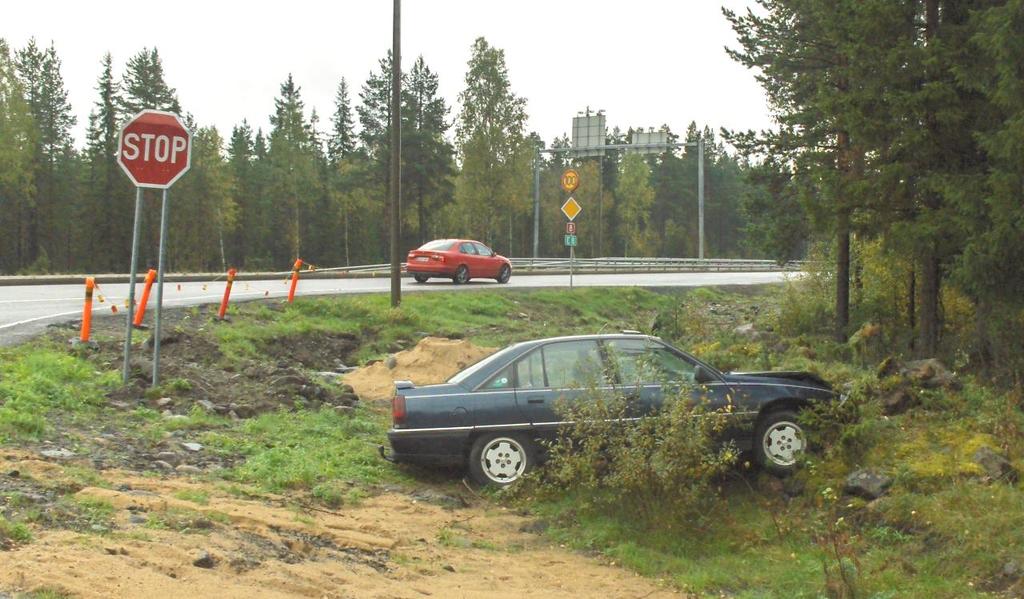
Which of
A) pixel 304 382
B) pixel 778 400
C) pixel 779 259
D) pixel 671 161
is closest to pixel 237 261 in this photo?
pixel 671 161

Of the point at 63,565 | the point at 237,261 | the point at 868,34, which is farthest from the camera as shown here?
the point at 237,261

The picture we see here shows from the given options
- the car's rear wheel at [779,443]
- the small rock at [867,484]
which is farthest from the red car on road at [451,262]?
the small rock at [867,484]

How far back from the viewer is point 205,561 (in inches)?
230

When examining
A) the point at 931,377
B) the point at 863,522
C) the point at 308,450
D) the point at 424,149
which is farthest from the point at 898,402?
the point at 424,149

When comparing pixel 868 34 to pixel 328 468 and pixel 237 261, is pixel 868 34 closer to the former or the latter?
pixel 328 468

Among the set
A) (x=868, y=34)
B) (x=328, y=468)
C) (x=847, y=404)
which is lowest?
(x=328, y=468)

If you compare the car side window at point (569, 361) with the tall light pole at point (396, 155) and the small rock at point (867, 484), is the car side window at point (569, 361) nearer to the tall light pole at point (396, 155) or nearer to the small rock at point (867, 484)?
the small rock at point (867, 484)

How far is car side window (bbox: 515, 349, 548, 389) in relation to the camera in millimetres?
9680

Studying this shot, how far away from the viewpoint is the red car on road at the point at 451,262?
1244 inches

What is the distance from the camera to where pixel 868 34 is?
626 inches

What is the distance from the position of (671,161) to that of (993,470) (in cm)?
10192

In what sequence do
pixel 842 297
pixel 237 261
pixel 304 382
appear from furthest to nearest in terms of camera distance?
pixel 237 261 < pixel 842 297 < pixel 304 382

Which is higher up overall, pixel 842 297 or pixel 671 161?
pixel 671 161

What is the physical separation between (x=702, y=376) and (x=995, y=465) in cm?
261
